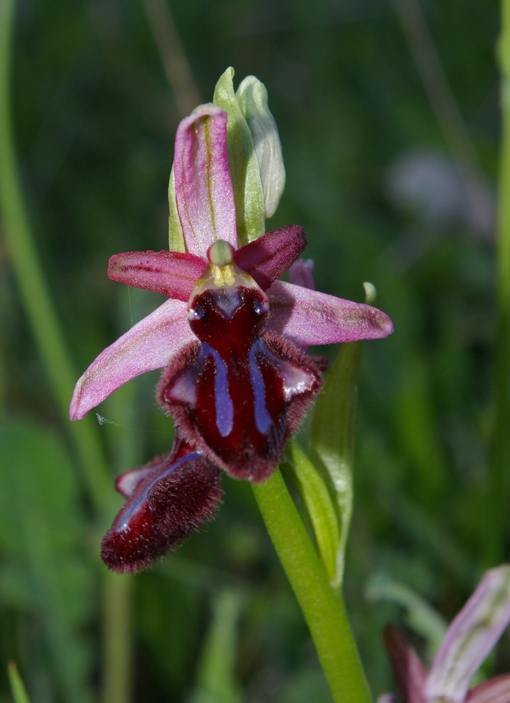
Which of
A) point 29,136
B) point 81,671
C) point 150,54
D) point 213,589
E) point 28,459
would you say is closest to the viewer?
point 81,671

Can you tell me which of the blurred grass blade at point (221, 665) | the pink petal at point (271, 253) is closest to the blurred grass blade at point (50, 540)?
the blurred grass blade at point (221, 665)

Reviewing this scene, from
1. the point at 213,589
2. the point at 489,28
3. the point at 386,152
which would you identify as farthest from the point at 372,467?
the point at 489,28

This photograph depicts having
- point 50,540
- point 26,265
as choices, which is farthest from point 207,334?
point 26,265

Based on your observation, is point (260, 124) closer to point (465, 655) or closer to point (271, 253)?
point (271, 253)

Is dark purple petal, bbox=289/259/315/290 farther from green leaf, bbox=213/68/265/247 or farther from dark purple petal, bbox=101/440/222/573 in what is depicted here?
dark purple petal, bbox=101/440/222/573

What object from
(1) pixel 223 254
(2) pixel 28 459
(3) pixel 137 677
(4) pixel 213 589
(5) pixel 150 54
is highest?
(5) pixel 150 54

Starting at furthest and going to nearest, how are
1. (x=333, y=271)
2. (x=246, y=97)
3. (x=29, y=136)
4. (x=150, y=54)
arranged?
(x=150, y=54)
(x=29, y=136)
(x=333, y=271)
(x=246, y=97)

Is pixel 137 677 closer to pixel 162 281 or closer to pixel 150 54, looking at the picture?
pixel 162 281
